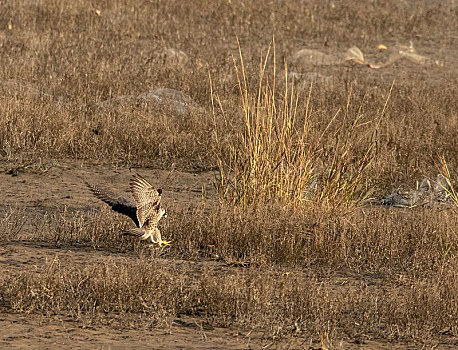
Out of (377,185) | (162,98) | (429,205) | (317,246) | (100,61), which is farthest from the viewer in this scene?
(100,61)

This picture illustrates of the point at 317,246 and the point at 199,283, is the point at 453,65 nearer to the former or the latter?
the point at 317,246

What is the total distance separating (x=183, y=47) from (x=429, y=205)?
8592 millimetres

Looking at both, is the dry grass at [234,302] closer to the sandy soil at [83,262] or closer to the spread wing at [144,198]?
the sandy soil at [83,262]

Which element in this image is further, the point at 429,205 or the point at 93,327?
the point at 429,205

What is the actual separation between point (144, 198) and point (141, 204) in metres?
0.05

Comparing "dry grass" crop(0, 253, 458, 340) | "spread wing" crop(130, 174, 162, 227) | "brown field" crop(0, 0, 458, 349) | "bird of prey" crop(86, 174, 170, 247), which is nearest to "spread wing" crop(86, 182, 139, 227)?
"bird of prey" crop(86, 174, 170, 247)

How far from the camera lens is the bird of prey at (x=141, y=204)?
5691mm

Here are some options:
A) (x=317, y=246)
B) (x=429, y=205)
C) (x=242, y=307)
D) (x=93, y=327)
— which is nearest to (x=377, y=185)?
(x=429, y=205)

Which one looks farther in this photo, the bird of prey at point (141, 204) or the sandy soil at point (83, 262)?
the bird of prey at point (141, 204)

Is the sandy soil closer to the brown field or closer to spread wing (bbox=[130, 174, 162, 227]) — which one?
the brown field

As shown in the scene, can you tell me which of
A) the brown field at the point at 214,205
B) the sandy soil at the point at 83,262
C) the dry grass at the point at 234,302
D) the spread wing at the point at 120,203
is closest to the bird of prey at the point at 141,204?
the spread wing at the point at 120,203

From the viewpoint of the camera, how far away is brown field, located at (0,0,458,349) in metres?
4.85

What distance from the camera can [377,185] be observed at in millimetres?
8875

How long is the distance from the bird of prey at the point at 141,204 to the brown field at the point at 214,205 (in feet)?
0.88
